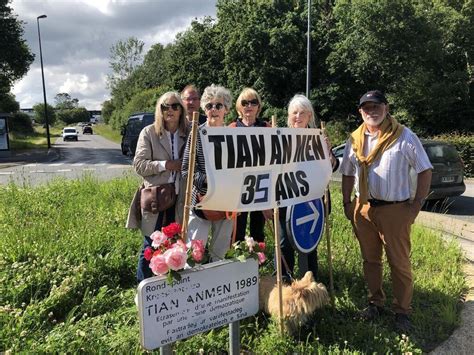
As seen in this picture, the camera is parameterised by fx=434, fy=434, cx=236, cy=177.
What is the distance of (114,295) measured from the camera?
3.69 m

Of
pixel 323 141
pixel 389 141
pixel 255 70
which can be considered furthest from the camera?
pixel 255 70

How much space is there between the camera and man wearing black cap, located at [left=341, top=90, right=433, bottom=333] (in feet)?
10.3

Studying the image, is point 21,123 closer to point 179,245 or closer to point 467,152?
point 467,152

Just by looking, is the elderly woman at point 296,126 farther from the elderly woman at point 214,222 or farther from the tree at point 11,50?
the tree at point 11,50

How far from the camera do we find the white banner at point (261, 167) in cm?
258

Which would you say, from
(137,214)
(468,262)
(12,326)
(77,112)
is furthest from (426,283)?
(77,112)

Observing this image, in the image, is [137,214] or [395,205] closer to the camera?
[395,205]

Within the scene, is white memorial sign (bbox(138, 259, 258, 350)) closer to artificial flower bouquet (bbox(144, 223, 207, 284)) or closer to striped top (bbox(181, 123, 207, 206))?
artificial flower bouquet (bbox(144, 223, 207, 284))

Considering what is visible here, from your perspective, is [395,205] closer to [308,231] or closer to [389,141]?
[389,141]

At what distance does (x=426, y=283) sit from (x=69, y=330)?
3153 mm

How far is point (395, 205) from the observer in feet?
10.4

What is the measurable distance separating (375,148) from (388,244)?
0.73 m

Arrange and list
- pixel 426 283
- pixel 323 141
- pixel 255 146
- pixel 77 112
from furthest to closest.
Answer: pixel 77 112
pixel 426 283
pixel 323 141
pixel 255 146

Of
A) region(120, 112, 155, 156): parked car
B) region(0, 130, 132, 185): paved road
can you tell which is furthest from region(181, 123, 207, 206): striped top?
region(120, 112, 155, 156): parked car
